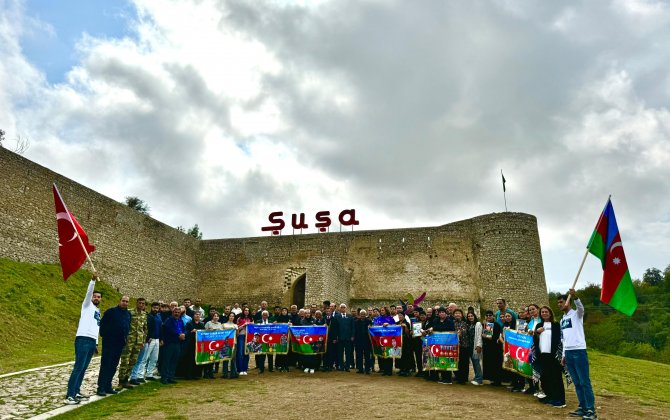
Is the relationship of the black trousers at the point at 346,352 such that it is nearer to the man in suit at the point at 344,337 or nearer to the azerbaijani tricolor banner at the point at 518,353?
the man in suit at the point at 344,337

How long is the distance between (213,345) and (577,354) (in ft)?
23.1

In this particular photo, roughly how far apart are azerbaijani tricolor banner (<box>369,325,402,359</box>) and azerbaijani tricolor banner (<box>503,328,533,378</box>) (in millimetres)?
2583

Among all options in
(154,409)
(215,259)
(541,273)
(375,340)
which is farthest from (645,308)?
(154,409)

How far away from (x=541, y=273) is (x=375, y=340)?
20.9 metres

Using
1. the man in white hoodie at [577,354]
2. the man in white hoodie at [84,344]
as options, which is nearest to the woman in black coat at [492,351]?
the man in white hoodie at [577,354]

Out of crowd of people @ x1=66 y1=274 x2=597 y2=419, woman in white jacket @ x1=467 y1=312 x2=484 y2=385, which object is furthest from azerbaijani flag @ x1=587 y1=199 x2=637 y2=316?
woman in white jacket @ x1=467 y1=312 x2=484 y2=385

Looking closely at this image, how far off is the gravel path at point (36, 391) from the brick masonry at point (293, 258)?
40.9 feet

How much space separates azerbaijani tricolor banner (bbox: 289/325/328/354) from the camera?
1092cm

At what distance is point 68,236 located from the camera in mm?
8344

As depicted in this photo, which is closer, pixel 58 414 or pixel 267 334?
pixel 58 414

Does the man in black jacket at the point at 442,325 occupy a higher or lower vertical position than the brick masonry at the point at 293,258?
lower

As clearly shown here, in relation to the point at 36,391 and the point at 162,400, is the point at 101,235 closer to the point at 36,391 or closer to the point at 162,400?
the point at 36,391

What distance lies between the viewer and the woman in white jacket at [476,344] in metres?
9.39

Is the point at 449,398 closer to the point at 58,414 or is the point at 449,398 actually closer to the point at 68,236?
the point at 58,414
